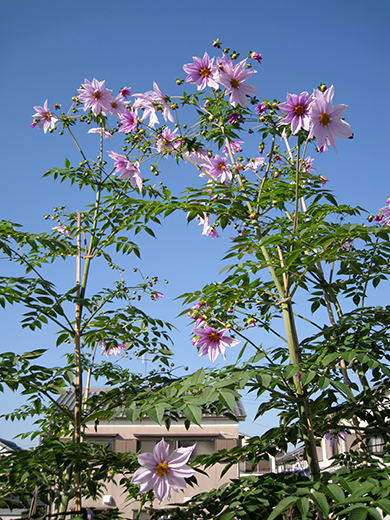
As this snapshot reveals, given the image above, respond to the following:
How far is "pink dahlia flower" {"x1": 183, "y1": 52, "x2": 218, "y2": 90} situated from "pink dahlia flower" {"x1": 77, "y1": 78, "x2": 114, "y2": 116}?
2.34 feet

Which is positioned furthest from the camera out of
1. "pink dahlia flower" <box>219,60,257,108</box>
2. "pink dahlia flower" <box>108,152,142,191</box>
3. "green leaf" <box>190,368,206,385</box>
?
"pink dahlia flower" <box>108,152,142,191</box>

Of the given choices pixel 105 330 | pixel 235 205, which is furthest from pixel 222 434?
pixel 235 205

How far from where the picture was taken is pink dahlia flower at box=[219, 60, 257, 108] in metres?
2.09

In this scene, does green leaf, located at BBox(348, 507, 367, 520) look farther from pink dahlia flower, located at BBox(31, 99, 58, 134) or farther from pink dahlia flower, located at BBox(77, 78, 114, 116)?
pink dahlia flower, located at BBox(31, 99, 58, 134)

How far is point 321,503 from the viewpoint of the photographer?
4.46ft

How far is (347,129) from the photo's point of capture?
1.83 meters

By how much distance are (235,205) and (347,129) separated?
0.62 m

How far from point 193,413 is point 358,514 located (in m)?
0.60

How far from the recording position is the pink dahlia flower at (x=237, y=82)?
6.84 feet

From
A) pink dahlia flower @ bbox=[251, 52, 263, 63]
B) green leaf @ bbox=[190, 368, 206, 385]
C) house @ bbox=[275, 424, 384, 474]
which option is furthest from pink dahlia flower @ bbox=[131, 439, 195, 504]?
pink dahlia flower @ bbox=[251, 52, 263, 63]

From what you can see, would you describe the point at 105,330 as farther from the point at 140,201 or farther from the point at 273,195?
the point at 273,195

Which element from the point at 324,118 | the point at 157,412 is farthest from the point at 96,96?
the point at 157,412

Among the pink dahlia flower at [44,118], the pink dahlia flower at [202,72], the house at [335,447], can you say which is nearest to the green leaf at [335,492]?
the house at [335,447]

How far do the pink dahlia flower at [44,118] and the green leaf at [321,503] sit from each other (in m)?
2.78
